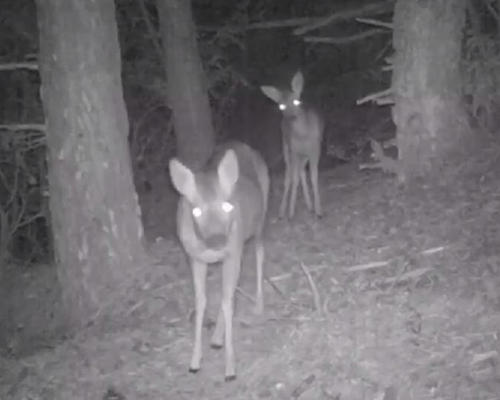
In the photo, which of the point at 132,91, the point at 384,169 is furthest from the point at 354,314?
the point at 132,91

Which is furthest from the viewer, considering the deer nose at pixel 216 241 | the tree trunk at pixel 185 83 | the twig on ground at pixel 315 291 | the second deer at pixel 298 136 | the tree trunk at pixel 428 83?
the tree trunk at pixel 185 83

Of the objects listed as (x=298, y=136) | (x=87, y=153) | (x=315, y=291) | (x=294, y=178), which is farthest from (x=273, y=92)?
(x=315, y=291)

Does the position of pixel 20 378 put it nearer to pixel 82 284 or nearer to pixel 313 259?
pixel 82 284

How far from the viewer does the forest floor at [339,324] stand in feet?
24.5

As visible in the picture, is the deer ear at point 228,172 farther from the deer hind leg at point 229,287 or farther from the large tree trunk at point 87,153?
the large tree trunk at point 87,153

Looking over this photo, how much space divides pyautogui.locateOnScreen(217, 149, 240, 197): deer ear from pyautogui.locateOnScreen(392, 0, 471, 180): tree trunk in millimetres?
3642

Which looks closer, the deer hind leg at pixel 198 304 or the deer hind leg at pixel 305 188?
the deer hind leg at pixel 198 304

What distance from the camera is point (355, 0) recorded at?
18469mm

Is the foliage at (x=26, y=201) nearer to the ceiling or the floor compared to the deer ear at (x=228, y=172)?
nearer to the floor

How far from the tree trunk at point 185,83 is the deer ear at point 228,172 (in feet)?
19.5

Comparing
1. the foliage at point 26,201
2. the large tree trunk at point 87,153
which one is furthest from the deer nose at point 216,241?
the foliage at point 26,201

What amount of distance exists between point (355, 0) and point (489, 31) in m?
4.49

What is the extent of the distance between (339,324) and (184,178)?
1618 mm

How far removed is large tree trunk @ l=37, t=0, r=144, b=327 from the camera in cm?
941
